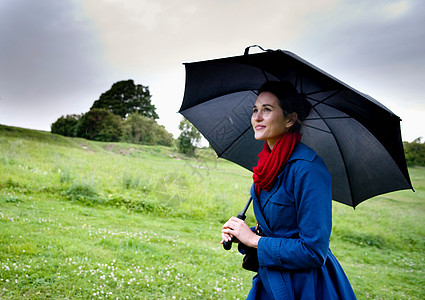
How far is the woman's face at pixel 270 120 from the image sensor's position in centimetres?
182

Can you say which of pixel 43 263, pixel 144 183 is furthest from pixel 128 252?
pixel 144 183

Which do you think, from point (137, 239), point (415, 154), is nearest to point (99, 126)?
point (137, 239)

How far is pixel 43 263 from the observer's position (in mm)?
4188

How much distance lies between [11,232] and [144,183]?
18.3 feet

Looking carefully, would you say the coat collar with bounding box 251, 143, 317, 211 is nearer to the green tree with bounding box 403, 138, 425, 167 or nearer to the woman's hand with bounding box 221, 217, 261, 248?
the woman's hand with bounding box 221, 217, 261, 248

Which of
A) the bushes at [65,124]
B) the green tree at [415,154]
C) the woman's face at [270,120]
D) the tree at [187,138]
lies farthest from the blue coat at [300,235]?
the green tree at [415,154]

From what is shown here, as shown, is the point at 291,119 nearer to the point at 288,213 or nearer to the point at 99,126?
the point at 288,213

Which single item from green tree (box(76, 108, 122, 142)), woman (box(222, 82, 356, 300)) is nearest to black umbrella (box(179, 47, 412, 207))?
woman (box(222, 82, 356, 300))

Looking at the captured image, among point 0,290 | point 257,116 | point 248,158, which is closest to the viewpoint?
point 257,116

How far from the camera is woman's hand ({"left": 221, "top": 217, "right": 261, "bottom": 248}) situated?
5.48 ft

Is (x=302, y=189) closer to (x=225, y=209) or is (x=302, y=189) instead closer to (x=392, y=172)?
(x=392, y=172)

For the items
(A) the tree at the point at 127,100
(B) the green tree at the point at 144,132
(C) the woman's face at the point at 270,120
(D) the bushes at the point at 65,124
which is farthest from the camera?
(A) the tree at the point at 127,100

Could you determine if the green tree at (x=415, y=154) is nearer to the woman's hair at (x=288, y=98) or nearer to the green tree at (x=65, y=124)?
the green tree at (x=65, y=124)

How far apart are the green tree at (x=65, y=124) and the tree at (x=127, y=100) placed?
465 cm
